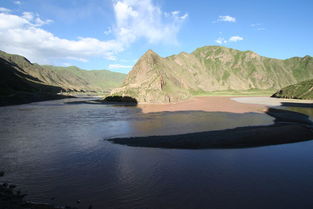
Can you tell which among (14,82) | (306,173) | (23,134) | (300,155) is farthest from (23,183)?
(14,82)

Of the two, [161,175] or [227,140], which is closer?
[161,175]

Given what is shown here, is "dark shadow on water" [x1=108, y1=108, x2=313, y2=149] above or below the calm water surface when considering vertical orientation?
above

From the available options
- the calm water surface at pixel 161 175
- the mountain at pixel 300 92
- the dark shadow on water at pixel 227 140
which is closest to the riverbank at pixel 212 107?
the dark shadow on water at pixel 227 140

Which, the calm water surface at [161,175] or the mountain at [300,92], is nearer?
the calm water surface at [161,175]

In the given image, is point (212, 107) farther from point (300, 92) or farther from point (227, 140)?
point (300, 92)

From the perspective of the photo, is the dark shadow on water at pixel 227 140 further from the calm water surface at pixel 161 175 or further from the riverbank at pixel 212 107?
the riverbank at pixel 212 107

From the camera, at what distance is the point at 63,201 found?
12.6 m

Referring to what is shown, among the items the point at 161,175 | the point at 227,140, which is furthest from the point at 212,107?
the point at 161,175

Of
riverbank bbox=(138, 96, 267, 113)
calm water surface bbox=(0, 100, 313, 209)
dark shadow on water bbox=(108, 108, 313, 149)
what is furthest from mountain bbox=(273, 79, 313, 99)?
calm water surface bbox=(0, 100, 313, 209)

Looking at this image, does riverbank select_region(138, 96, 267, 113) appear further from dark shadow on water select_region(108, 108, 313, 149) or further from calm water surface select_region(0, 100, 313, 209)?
calm water surface select_region(0, 100, 313, 209)

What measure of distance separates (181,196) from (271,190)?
6.33 meters

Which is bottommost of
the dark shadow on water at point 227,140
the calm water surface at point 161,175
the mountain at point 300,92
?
the calm water surface at point 161,175

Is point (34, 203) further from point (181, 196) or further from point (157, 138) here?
point (157, 138)

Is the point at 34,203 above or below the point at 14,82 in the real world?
below
